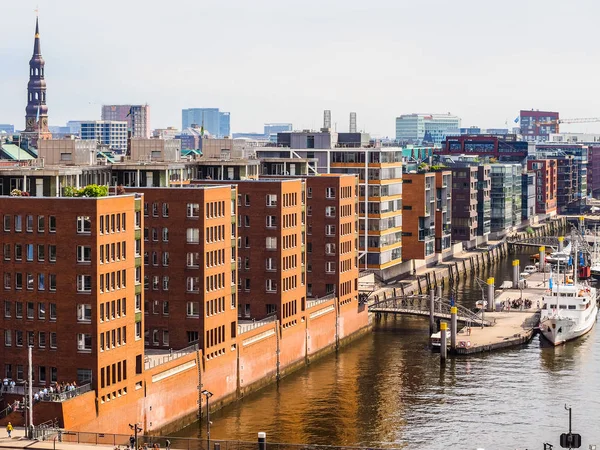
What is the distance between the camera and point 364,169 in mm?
184875

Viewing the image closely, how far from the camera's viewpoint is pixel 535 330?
166 meters

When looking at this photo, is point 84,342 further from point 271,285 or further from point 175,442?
point 271,285

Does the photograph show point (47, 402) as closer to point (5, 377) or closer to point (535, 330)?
point (5, 377)

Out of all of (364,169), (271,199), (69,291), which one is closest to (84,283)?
(69,291)

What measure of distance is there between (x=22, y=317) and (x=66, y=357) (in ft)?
16.1

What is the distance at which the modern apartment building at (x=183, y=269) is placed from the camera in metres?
118

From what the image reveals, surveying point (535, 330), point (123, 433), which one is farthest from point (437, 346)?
point (123, 433)

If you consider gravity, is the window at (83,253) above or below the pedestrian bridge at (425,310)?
above

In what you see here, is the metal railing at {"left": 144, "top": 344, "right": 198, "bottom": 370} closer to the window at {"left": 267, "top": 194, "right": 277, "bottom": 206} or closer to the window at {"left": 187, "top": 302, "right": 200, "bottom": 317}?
the window at {"left": 187, "top": 302, "right": 200, "bottom": 317}

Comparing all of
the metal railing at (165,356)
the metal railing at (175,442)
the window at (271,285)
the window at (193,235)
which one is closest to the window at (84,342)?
the metal railing at (175,442)

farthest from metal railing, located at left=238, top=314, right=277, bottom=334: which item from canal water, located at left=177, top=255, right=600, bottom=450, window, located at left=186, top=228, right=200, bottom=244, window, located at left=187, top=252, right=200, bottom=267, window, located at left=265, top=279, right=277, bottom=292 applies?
→ window, located at left=186, top=228, right=200, bottom=244

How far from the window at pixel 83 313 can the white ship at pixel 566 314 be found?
7656cm

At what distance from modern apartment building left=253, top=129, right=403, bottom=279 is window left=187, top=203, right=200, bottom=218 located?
211 ft

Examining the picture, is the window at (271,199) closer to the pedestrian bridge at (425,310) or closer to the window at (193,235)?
the window at (193,235)
